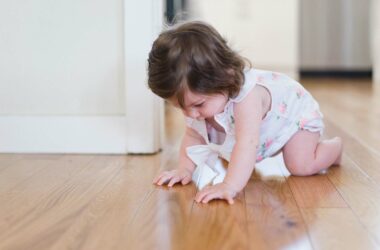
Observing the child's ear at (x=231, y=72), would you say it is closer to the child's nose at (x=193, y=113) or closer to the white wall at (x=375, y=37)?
the child's nose at (x=193, y=113)

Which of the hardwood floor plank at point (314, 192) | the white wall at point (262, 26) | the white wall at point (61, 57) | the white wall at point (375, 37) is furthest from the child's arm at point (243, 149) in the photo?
the white wall at point (262, 26)

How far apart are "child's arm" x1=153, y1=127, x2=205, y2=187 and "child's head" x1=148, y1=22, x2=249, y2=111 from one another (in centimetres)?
21

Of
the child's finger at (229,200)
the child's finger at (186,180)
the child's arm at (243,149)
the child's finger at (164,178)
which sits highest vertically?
the child's arm at (243,149)

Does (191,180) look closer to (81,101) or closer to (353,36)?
(81,101)

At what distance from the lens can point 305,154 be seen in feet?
4.23

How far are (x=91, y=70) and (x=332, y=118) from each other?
115cm

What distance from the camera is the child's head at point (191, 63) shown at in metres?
1.02

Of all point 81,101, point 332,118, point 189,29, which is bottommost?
point 332,118

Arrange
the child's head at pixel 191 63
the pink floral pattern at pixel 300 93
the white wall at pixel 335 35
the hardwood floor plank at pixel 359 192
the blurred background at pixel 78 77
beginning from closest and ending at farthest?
the hardwood floor plank at pixel 359 192 → the child's head at pixel 191 63 → the pink floral pattern at pixel 300 93 → the blurred background at pixel 78 77 → the white wall at pixel 335 35

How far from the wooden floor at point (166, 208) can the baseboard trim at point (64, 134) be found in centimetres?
5

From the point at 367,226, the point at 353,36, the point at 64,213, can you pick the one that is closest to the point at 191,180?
the point at 64,213

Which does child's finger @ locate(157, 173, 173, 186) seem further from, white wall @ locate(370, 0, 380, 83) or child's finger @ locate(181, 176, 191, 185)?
white wall @ locate(370, 0, 380, 83)

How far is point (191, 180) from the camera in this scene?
1.23 meters

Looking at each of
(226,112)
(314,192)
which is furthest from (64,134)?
(314,192)
